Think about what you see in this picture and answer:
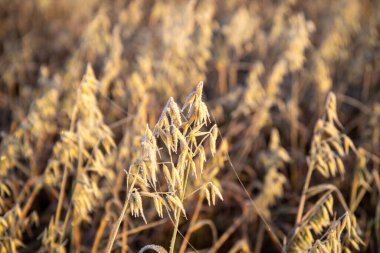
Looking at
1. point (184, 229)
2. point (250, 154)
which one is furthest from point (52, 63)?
point (184, 229)

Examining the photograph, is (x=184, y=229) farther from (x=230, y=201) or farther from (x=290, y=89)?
(x=290, y=89)

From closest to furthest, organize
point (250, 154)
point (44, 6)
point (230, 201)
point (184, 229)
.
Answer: point (184, 229)
point (230, 201)
point (250, 154)
point (44, 6)

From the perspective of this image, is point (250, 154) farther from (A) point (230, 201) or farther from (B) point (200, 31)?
(B) point (200, 31)

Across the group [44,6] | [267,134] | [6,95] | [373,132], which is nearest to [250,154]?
[267,134]

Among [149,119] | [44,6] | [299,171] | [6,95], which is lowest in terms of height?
[299,171]

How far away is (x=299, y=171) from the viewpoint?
2.71 m

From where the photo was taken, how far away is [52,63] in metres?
3.54

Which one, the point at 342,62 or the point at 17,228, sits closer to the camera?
the point at 17,228

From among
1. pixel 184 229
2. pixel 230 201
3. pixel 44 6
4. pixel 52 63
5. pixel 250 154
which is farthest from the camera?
pixel 44 6

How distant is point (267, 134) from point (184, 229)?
1.01 m

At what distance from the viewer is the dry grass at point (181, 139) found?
4.90 ft

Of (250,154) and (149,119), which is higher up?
(149,119)

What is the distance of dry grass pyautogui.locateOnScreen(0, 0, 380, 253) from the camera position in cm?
149

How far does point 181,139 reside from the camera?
1.11m
